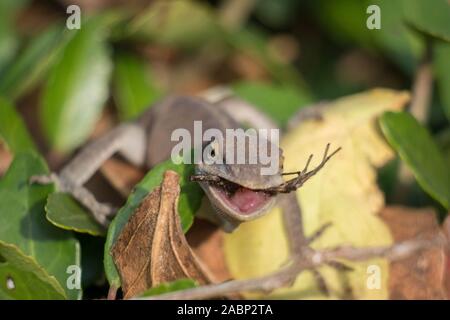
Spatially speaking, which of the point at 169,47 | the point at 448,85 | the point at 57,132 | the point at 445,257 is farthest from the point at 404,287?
the point at 169,47

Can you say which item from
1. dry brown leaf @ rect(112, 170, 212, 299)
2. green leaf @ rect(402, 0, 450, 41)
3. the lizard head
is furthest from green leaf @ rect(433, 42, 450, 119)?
dry brown leaf @ rect(112, 170, 212, 299)

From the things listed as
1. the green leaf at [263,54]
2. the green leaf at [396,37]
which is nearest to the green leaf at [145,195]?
the green leaf at [396,37]

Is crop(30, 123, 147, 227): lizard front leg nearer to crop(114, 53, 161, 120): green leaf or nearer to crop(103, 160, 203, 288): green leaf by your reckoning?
crop(103, 160, 203, 288): green leaf

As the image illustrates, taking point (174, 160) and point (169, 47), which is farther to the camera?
point (169, 47)

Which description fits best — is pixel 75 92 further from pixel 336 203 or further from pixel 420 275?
pixel 420 275

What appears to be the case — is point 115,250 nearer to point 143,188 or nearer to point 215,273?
point 143,188

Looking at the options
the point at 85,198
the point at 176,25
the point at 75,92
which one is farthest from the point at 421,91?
the point at 75,92

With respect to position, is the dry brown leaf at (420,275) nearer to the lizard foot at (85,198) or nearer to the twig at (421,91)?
the twig at (421,91)
